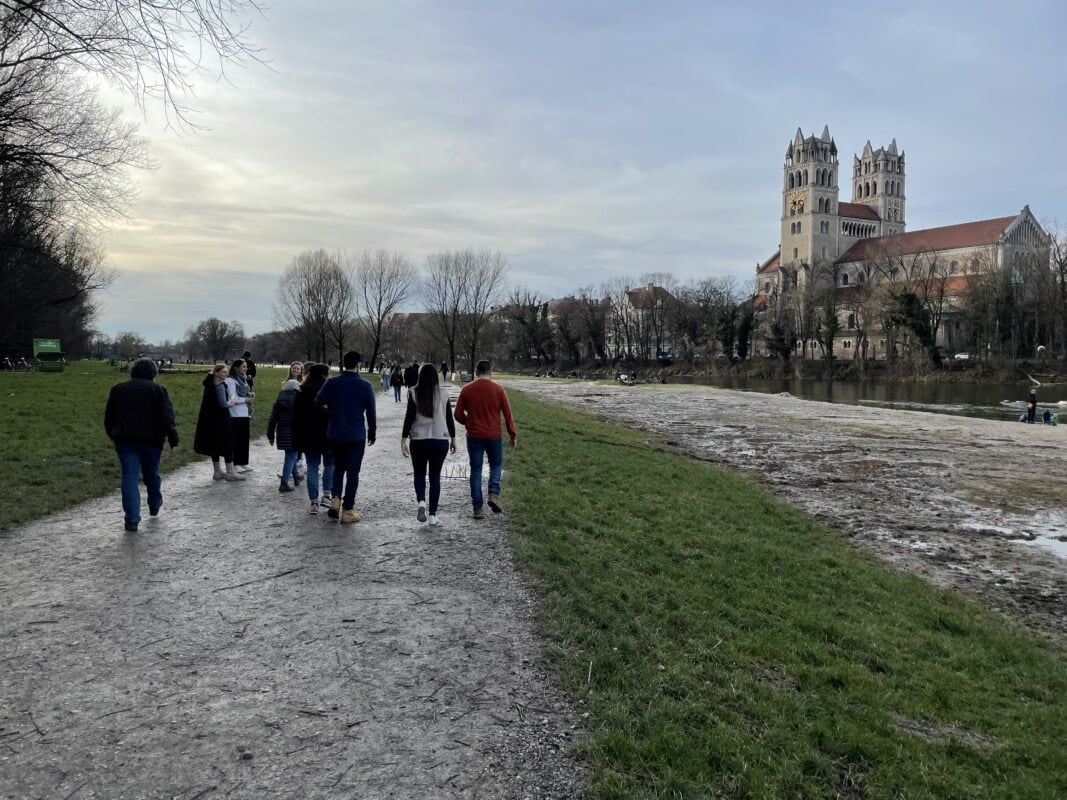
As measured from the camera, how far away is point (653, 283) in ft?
386

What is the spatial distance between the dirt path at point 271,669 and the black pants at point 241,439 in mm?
3711

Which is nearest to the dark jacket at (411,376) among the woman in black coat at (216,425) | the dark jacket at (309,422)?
the dark jacket at (309,422)

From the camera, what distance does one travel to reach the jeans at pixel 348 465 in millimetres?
8344

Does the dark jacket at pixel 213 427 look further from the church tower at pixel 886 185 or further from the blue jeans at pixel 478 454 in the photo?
the church tower at pixel 886 185

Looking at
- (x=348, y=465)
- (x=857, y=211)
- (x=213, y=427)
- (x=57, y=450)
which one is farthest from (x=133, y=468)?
(x=857, y=211)

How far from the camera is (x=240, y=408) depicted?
1148cm

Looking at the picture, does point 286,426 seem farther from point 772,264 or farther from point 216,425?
point 772,264

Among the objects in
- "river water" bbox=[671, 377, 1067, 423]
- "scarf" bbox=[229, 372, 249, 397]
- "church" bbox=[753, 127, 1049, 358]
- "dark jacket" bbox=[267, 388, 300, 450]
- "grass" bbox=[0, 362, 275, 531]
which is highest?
"church" bbox=[753, 127, 1049, 358]

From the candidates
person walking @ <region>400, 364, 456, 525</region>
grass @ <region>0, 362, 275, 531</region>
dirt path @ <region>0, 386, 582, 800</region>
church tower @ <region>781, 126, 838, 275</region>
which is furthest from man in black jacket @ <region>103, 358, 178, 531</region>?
church tower @ <region>781, 126, 838, 275</region>

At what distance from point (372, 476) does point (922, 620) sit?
8.76 meters

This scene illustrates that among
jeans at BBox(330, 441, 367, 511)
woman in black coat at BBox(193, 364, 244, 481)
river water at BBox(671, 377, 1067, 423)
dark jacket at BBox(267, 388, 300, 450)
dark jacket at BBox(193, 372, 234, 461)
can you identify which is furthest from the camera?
river water at BBox(671, 377, 1067, 423)

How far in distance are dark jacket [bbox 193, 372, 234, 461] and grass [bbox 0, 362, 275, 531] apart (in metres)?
1.44

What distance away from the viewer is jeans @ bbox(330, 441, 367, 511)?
8.34m

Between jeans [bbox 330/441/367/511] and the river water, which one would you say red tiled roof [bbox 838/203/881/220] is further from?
jeans [bbox 330/441/367/511]
